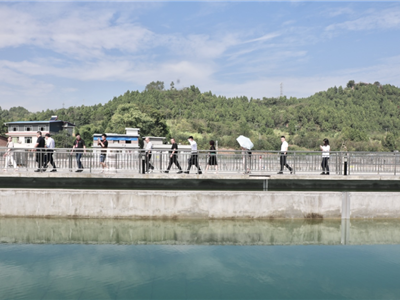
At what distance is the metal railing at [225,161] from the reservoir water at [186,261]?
97.9 inches

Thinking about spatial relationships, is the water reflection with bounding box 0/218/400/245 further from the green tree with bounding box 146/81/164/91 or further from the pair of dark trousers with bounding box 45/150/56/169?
the green tree with bounding box 146/81/164/91

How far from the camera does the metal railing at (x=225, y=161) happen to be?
45.2 ft

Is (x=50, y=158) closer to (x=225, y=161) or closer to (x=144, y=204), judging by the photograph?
(x=144, y=204)

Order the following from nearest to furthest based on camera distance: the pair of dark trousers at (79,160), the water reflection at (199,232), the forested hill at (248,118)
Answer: the water reflection at (199,232) < the pair of dark trousers at (79,160) < the forested hill at (248,118)

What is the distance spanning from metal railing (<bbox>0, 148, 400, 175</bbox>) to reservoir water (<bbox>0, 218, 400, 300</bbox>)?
2.49 meters

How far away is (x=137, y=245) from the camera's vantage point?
10656 mm

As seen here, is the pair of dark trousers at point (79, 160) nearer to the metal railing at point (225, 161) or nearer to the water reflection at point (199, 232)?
the metal railing at point (225, 161)

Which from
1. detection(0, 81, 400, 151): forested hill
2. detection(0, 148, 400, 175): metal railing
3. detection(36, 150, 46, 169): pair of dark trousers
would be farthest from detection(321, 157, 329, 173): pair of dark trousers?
detection(0, 81, 400, 151): forested hill

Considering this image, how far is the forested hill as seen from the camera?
9694 cm

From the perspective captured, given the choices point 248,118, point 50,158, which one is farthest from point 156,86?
point 50,158

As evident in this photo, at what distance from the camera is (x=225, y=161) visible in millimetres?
14195

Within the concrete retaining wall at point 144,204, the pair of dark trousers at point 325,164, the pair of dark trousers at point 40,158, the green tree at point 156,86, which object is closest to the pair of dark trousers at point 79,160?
the pair of dark trousers at point 40,158

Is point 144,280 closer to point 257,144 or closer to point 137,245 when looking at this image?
point 137,245

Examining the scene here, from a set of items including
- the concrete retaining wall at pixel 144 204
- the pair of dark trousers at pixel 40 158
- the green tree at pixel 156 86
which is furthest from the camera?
the green tree at pixel 156 86
